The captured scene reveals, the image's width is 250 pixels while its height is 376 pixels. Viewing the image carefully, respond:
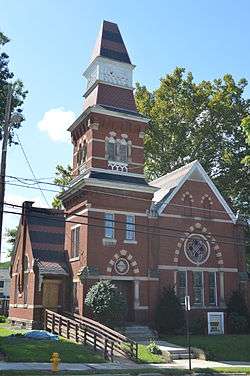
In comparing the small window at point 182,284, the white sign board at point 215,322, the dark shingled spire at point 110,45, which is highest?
the dark shingled spire at point 110,45

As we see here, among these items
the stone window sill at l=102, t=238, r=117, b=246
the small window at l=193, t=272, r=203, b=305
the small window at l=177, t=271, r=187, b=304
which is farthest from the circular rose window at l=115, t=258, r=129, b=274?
the small window at l=193, t=272, r=203, b=305

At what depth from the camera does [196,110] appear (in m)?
49.4

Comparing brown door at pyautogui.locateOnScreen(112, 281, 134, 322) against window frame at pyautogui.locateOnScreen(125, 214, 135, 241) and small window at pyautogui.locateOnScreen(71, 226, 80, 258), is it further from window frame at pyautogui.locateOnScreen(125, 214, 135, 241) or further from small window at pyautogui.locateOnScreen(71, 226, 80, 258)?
small window at pyautogui.locateOnScreen(71, 226, 80, 258)

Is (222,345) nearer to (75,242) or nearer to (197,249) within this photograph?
(197,249)

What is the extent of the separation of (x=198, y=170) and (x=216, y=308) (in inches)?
383

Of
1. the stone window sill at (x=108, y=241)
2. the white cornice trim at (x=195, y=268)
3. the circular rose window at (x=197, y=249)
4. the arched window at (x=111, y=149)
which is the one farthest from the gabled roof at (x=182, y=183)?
the arched window at (x=111, y=149)

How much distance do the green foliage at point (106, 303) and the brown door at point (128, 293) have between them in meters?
2.61

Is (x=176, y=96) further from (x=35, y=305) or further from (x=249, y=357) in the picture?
(x=249, y=357)

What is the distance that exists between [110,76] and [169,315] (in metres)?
16.9

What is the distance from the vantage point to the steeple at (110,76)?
114ft

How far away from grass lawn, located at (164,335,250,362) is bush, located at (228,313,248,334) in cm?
171

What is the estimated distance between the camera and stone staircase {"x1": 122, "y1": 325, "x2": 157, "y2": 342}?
2856cm

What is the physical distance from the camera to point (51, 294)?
33.4 meters

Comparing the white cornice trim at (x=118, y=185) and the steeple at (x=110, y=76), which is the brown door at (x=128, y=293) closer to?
the white cornice trim at (x=118, y=185)
